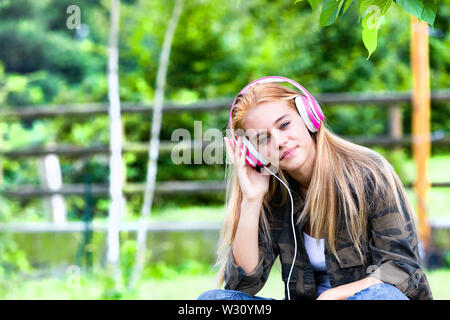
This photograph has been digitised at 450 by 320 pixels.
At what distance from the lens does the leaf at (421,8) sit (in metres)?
1.17

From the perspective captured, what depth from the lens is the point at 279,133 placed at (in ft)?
5.10

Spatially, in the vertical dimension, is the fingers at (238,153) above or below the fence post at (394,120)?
below

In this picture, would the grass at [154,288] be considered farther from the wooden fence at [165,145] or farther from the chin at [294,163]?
the chin at [294,163]

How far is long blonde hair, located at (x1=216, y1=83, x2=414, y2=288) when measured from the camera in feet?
4.91

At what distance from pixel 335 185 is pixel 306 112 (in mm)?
222

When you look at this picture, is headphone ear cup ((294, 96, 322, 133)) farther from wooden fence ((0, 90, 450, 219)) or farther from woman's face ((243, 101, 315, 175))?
wooden fence ((0, 90, 450, 219))

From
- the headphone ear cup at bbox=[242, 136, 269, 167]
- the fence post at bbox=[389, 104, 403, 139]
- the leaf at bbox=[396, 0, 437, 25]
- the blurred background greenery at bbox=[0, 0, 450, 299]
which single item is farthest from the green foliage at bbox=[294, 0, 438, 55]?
the fence post at bbox=[389, 104, 403, 139]

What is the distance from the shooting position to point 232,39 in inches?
256

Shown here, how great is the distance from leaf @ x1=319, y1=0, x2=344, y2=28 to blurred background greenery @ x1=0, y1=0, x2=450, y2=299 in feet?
7.85

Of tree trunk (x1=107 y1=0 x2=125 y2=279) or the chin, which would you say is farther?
tree trunk (x1=107 y1=0 x2=125 y2=279)

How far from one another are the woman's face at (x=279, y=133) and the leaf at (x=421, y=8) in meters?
0.48

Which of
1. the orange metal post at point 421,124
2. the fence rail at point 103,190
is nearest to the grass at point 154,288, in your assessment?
the orange metal post at point 421,124

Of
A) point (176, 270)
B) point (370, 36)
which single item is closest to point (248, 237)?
point (370, 36)

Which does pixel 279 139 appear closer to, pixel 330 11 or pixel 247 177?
pixel 247 177
